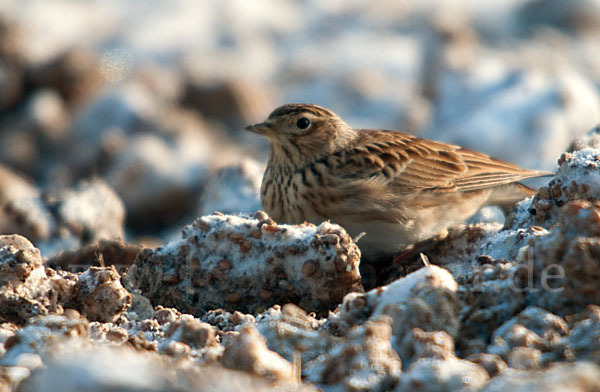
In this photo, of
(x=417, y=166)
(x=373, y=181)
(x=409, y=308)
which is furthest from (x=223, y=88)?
(x=409, y=308)

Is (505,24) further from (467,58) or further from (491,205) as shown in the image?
(491,205)

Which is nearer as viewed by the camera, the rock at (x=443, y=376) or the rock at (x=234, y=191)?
the rock at (x=443, y=376)

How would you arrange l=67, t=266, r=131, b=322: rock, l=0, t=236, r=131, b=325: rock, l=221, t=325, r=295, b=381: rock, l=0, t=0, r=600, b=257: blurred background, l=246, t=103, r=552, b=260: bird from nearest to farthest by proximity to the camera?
l=221, t=325, r=295, b=381: rock → l=0, t=236, r=131, b=325: rock → l=67, t=266, r=131, b=322: rock → l=246, t=103, r=552, b=260: bird → l=0, t=0, r=600, b=257: blurred background

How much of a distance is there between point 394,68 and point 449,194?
6450 millimetres

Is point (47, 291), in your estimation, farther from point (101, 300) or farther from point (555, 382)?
point (555, 382)

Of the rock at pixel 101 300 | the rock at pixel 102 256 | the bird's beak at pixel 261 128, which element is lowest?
the rock at pixel 101 300

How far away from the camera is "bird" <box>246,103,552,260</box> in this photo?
486cm

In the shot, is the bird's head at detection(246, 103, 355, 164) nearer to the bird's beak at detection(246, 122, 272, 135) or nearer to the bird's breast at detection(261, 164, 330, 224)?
the bird's beak at detection(246, 122, 272, 135)

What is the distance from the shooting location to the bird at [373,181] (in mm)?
4863

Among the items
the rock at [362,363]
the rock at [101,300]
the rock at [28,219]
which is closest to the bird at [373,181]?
the rock at [28,219]

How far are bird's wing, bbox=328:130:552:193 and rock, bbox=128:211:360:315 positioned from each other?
1873mm

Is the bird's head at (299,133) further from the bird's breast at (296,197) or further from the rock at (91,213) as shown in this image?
the rock at (91,213)

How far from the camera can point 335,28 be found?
12867mm

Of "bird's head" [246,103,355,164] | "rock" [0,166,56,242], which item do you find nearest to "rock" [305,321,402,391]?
"bird's head" [246,103,355,164]
